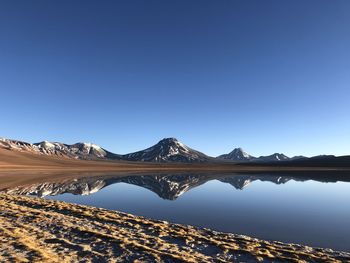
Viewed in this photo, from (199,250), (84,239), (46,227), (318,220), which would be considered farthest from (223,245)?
(318,220)

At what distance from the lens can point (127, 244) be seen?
14695 mm

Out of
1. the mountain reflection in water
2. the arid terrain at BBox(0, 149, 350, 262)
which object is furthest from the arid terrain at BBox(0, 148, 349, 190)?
the arid terrain at BBox(0, 149, 350, 262)

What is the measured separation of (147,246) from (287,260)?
603 centimetres

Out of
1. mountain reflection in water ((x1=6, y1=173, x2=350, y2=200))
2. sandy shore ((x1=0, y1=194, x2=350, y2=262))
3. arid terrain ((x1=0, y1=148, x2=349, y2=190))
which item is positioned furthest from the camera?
arid terrain ((x1=0, y1=148, x2=349, y2=190))

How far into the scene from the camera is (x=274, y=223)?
22.9m

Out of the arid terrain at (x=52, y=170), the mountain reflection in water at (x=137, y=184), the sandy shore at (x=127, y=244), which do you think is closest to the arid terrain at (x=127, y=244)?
the sandy shore at (x=127, y=244)

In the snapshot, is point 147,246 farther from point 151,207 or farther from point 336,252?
point 151,207

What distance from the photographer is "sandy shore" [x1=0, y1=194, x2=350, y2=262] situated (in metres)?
13.0

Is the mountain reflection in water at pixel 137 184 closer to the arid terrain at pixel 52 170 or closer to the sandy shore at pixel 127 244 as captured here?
the arid terrain at pixel 52 170

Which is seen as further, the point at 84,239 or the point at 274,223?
the point at 274,223

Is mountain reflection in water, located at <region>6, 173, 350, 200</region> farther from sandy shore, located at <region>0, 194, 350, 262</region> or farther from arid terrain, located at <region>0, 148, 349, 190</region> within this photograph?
sandy shore, located at <region>0, 194, 350, 262</region>

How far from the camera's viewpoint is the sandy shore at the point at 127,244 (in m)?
13.0

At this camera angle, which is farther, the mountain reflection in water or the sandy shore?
the mountain reflection in water

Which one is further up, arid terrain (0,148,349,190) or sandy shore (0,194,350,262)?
arid terrain (0,148,349,190)
